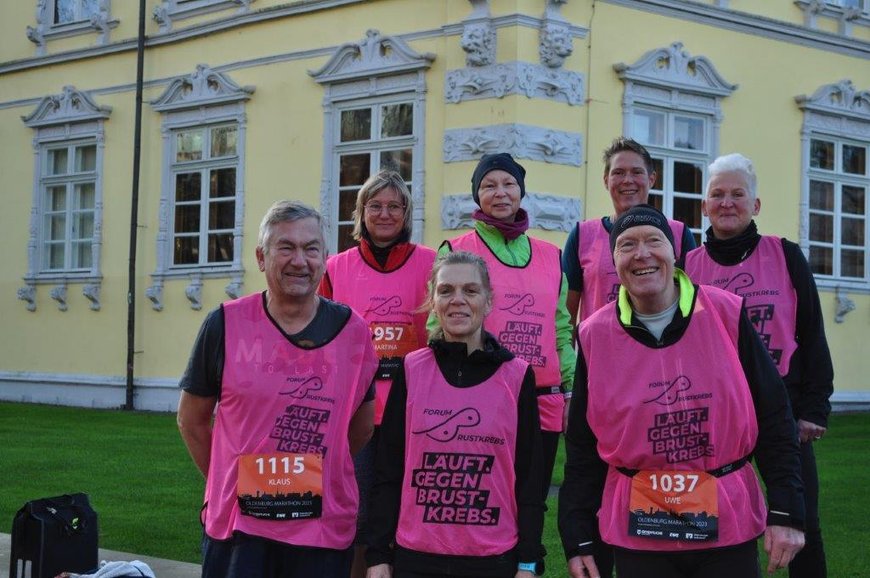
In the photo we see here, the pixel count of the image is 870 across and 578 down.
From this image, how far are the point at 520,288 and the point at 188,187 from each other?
13735mm

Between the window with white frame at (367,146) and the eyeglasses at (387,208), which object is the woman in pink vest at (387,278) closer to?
the eyeglasses at (387,208)

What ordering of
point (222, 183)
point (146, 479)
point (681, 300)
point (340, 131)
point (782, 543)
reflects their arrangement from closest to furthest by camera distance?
point (782, 543)
point (681, 300)
point (146, 479)
point (340, 131)
point (222, 183)

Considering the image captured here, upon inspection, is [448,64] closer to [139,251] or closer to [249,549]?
[139,251]

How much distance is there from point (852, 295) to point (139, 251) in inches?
386

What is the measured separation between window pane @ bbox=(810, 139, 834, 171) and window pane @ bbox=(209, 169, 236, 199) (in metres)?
7.60

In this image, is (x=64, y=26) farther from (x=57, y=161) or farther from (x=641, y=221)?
(x=641, y=221)

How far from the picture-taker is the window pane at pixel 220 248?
60.3ft

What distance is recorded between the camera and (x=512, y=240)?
596 cm

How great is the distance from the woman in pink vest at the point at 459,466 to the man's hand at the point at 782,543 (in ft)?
2.50

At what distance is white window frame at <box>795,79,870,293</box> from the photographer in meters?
17.6

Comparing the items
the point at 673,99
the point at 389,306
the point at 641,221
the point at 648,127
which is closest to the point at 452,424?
the point at 641,221

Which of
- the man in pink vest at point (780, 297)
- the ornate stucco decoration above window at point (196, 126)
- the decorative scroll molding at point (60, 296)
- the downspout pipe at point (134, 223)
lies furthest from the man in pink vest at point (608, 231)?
the decorative scroll molding at point (60, 296)

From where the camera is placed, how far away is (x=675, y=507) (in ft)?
12.9

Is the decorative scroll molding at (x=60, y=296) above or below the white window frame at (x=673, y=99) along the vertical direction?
below
